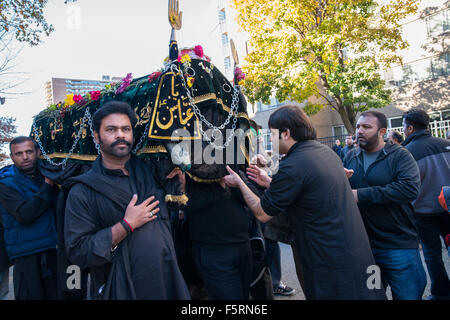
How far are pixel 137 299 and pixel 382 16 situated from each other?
44.0ft

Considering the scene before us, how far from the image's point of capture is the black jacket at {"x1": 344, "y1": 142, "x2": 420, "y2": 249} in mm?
2420

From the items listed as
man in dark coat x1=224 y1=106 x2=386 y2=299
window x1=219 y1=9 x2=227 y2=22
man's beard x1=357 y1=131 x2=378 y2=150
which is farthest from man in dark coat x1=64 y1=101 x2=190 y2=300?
window x1=219 y1=9 x2=227 y2=22

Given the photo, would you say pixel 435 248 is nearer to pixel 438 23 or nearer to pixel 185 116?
pixel 185 116

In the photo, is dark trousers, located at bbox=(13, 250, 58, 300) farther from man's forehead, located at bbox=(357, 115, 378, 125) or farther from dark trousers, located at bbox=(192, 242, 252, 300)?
man's forehead, located at bbox=(357, 115, 378, 125)

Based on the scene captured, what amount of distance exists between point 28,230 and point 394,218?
326 centimetres

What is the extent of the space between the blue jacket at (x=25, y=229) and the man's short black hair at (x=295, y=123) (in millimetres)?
2420

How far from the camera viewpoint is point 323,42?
440 inches

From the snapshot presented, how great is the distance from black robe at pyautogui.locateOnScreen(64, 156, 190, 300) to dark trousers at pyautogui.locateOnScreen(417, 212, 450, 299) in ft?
9.13

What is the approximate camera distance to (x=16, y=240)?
2.93 m

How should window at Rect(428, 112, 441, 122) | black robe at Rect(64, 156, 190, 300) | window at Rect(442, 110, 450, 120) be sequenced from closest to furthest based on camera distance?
1. black robe at Rect(64, 156, 190, 300)
2. window at Rect(442, 110, 450, 120)
3. window at Rect(428, 112, 441, 122)

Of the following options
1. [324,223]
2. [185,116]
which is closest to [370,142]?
[324,223]

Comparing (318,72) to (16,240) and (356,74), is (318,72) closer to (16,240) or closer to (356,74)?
(356,74)

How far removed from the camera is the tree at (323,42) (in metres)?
11.2

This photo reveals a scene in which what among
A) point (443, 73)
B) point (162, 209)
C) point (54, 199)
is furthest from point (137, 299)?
point (443, 73)
